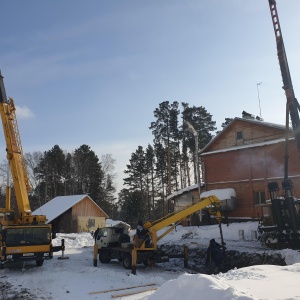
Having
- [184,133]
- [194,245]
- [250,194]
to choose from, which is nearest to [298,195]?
[250,194]

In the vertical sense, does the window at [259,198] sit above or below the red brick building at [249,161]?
below

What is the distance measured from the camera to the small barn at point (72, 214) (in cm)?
4434

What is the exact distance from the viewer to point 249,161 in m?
31.5

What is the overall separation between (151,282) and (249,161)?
20699mm

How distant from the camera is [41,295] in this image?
11.7m

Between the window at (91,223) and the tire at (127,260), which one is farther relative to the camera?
the window at (91,223)

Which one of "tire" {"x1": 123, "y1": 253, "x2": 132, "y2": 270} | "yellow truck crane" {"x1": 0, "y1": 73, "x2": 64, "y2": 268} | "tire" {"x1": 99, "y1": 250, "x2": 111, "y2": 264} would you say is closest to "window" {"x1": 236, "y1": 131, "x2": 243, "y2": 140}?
"tire" {"x1": 99, "y1": 250, "x2": 111, "y2": 264}

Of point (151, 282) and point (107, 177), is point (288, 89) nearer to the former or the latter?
point (151, 282)

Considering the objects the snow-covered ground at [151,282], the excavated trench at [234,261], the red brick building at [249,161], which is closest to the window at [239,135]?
the red brick building at [249,161]

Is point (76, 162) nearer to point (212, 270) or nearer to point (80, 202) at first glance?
point (80, 202)

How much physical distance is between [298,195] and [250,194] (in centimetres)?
447

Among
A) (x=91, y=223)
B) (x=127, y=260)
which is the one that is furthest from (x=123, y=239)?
(x=91, y=223)

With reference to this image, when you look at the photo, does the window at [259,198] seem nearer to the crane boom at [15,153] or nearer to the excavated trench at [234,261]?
the excavated trench at [234,261]

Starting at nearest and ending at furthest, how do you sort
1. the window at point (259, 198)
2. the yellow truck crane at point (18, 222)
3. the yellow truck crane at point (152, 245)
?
the yellow truck crane at point (152, 245), the yellow truck crane at point (18, 222), the window at point (259, 198)
